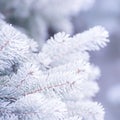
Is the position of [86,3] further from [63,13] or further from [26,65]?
[26,65]

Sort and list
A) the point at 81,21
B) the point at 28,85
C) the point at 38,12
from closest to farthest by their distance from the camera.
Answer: the point at 28,85
the point at 38,12
the point at 81,21

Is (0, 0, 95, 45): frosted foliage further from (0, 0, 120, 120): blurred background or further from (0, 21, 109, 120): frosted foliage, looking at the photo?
(0, 21, 109, 120): frosted foliage

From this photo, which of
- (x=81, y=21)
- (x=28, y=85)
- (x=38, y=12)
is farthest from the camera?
(x=81, y=21)

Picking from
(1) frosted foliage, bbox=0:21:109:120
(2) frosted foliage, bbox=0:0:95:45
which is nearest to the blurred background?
(2) frosted foliage, bbox=0:0:95:45

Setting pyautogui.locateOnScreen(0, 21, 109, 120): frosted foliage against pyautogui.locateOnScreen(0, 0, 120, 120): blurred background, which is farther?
→ pyautogui.locateOnScreen(0, 0, 120, 120): blurred background

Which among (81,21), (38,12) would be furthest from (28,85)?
(81,21)

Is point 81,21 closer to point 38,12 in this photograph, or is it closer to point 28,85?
point 38,12

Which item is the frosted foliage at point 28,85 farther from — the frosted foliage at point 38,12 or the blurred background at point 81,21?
the frosted foliage at point 38,12

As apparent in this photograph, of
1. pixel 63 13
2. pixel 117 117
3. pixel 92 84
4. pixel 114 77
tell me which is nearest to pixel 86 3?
pixel 63 13
